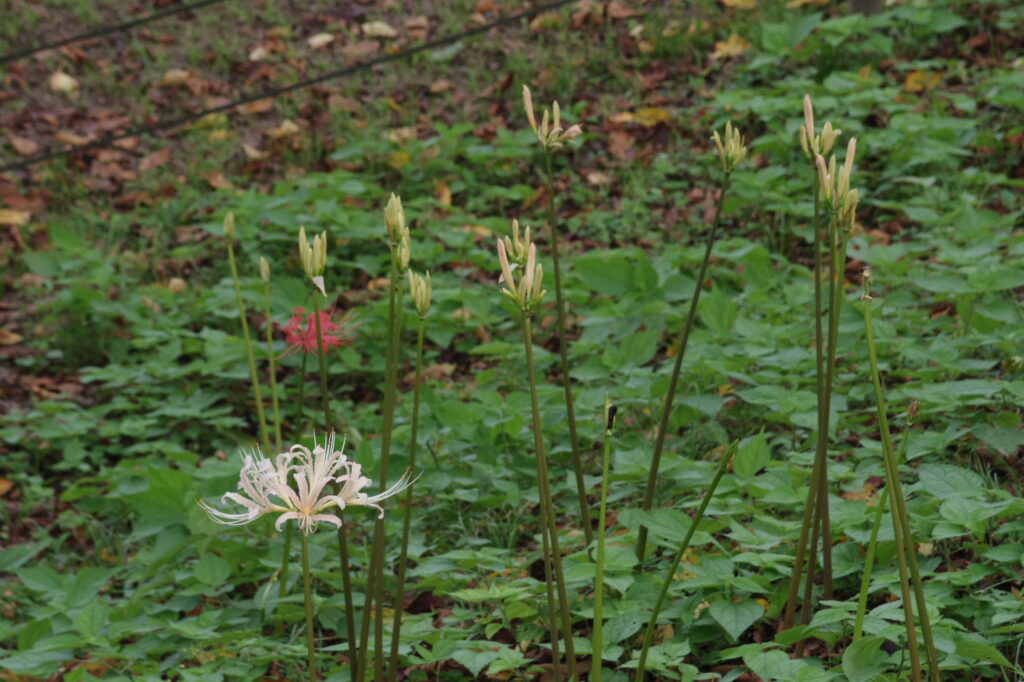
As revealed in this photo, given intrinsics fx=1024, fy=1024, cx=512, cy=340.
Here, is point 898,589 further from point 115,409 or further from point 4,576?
point 115,409

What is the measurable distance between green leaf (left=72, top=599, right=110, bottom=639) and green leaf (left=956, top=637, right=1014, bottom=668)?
1668 mm

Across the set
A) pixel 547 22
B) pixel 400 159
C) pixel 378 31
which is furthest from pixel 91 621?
pixel 378 31

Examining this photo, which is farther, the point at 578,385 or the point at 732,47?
the point at 732,47

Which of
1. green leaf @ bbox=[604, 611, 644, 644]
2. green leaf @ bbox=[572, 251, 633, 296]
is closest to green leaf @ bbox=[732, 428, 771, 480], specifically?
green leaf @ bbox=[604, 611, 644, 644]

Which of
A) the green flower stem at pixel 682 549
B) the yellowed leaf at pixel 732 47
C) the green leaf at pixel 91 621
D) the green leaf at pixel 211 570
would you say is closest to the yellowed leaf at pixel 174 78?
the yellowed leaf at pixel 732 47

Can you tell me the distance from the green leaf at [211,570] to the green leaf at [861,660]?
4.58ft

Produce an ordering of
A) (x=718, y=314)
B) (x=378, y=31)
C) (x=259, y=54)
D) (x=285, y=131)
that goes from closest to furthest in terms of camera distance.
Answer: (x=718, y=314)
(x=285, y=131)
(x=259, y=54)
(x=378, y=31)

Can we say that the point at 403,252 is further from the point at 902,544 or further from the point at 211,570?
the point at 211,570

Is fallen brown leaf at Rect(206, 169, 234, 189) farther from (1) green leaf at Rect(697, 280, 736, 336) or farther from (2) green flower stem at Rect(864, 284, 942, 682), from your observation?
(2) green flower stem at Rect(864, 284, 942, 682)

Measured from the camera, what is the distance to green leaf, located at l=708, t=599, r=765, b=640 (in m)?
1.74

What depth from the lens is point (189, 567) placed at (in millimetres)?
2604

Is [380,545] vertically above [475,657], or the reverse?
[380,545]

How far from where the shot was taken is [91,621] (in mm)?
2170

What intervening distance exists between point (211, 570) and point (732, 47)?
14.9ft
